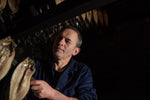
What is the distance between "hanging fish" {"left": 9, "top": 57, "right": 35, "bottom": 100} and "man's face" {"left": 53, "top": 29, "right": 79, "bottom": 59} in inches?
19.6

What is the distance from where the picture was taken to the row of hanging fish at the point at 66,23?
1.96 metres

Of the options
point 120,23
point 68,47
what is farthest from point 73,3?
point 120,23

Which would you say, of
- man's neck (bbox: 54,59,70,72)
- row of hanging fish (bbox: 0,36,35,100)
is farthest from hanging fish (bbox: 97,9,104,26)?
row of hanging fish (bbox: 0,36,35,100)

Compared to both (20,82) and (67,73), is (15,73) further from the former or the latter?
(67,73)

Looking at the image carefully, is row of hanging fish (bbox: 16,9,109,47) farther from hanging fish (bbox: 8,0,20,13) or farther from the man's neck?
the man's neck

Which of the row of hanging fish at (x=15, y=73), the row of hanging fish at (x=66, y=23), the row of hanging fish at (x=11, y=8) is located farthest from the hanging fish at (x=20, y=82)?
the row of hanging fish at (x=66, y=23)

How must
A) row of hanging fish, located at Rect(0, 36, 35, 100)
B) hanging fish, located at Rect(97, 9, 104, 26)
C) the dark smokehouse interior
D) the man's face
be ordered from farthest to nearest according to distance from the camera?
hanging fish, located at Rect(97, 9, 104, 26)
the dark smokehouse interior
the man's face
row of hanging fish, located at Rect(0, 36, 35, 100)

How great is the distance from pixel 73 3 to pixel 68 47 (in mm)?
676

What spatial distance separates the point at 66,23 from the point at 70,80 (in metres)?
1.01

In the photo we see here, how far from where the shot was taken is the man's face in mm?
1186

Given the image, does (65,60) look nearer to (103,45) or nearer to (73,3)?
(73,3)

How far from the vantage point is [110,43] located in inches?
81.6

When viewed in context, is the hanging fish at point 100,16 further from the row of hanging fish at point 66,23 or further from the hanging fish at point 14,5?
the hanging fish at point 14,5

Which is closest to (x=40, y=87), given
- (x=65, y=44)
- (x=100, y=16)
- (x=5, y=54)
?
(x=5, y=54)
